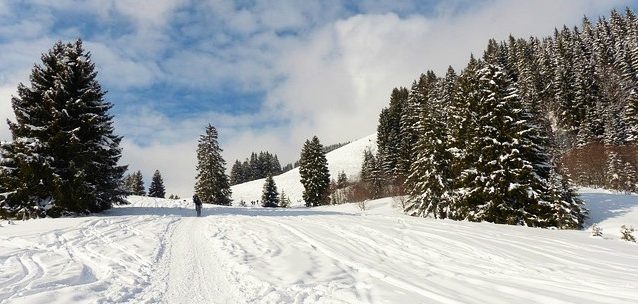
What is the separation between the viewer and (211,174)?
55625mm

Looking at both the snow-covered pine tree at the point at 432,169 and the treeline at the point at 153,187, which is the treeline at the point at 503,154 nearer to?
the snow-covered pine tree at the point at 432,169

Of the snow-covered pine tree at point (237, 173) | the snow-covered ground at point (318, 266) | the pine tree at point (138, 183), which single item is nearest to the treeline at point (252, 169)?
the snow-covered pine tree at point (237, 173)

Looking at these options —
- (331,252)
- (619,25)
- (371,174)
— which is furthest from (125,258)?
(619,25)

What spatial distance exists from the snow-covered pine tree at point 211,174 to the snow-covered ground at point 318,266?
40.7 m

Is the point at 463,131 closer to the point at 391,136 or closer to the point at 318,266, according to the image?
the point at 318,266

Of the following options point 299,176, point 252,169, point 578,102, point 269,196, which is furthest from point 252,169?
point 578,102

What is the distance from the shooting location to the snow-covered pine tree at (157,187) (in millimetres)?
87812

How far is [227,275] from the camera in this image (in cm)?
803

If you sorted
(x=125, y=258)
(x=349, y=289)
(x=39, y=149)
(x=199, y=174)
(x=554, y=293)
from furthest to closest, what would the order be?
(x=199, y=174) → (x=39, y=149) → (x=125, y=258) → (x=349, y=289) → (x=554, y=293)

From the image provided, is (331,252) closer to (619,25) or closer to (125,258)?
(125,258)

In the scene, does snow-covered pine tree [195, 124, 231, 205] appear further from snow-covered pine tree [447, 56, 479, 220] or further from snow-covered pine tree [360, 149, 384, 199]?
snow-covered pine tree [447, 56, 479, 220]

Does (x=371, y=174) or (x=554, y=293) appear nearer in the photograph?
(x=554, y=293)

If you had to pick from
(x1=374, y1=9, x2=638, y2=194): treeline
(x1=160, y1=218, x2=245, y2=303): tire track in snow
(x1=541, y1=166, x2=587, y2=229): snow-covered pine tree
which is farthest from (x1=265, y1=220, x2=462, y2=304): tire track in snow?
(x1=374, y1=9, x2=638, y2=194): treeline

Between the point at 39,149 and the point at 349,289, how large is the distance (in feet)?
68.0
